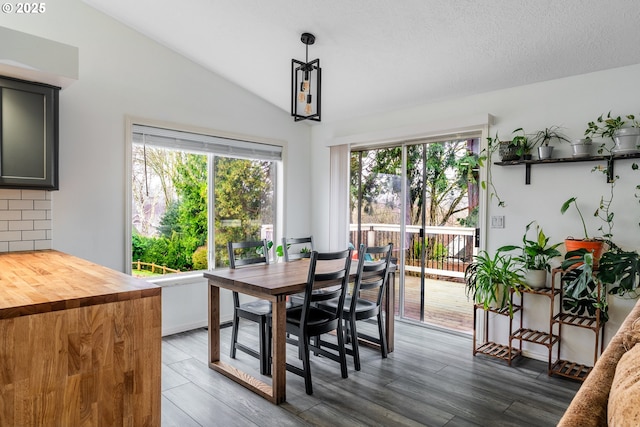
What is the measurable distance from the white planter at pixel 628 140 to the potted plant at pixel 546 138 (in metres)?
Result: 0.40

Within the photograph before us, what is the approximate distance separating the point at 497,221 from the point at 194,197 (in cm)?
304

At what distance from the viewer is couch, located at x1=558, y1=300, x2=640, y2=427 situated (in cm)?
63

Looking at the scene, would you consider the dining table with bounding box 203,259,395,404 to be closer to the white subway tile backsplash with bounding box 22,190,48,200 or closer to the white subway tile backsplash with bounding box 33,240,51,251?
the white subway tile backsplash with bounding box 33,240,51,251

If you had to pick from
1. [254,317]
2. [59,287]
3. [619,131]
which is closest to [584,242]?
[619,131]

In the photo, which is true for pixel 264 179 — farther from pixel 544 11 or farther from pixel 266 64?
pixel 544 11

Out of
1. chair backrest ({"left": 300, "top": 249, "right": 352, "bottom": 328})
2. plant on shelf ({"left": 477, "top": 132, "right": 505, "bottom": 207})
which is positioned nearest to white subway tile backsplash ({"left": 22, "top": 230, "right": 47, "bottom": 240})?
chair backrest ({"left": 300, "top": 249, "right": 352, "bottom": 328})

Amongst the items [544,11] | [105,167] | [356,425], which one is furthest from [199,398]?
[544,11]

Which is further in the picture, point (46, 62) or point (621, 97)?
point (621, 97)

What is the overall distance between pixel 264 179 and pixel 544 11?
3252 mm

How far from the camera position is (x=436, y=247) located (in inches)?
163

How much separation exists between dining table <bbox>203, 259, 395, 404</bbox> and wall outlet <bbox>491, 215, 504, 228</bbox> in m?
1.04

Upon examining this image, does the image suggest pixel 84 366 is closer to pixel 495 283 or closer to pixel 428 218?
pixel 495 283

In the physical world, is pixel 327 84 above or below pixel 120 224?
above

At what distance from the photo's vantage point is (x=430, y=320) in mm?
4195
